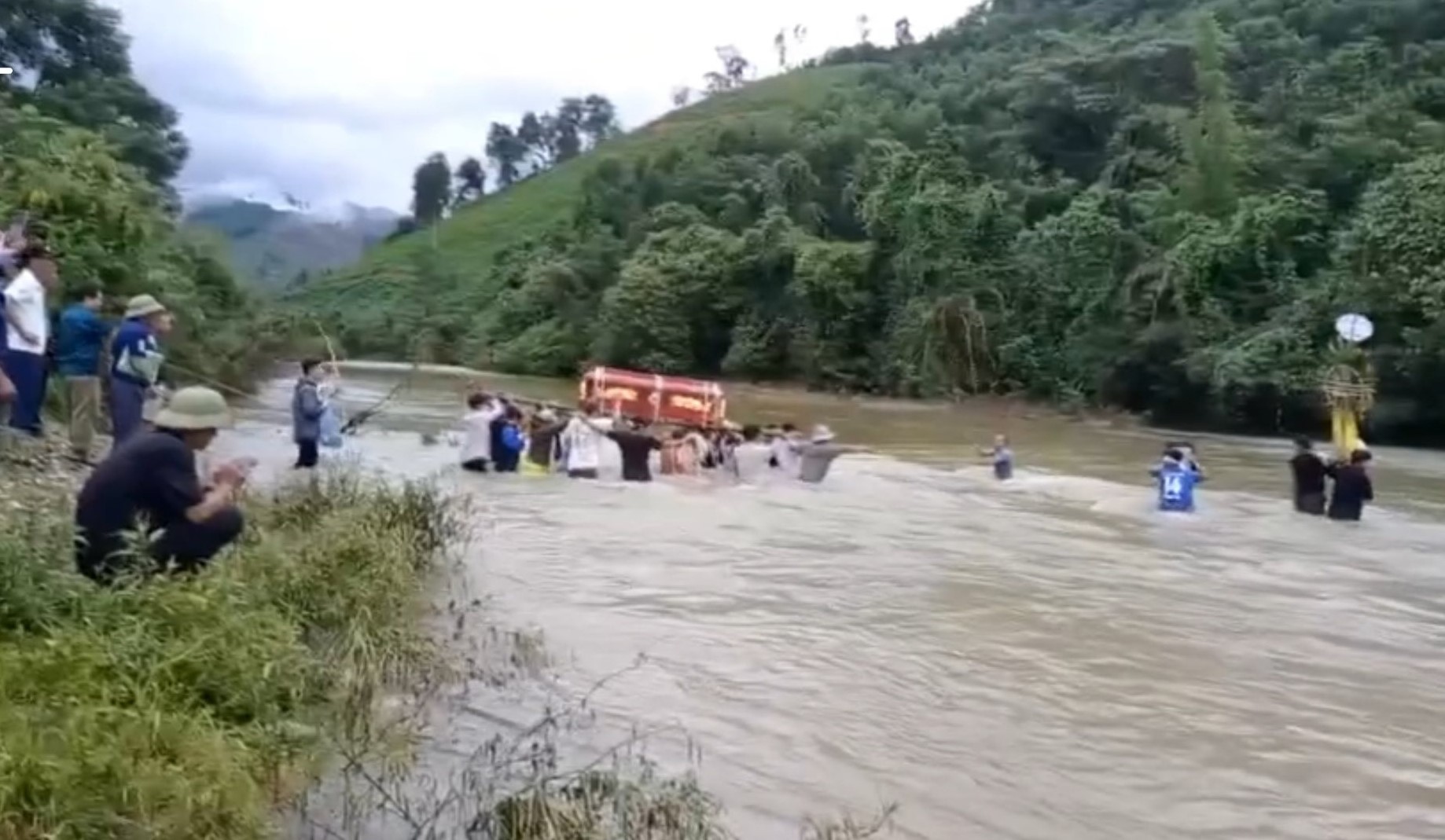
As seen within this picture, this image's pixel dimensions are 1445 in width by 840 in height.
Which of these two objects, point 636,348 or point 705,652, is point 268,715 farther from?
point 636,348

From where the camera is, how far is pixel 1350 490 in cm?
1791

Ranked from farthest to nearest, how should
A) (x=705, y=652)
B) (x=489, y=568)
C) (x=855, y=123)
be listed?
(x=855, y=123), (x=489, y=568), (x=705, y=652)

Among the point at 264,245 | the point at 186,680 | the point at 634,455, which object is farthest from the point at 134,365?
the point at 264,245

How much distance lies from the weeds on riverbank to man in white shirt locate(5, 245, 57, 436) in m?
3.00

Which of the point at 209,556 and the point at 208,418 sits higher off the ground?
the point at 208,418

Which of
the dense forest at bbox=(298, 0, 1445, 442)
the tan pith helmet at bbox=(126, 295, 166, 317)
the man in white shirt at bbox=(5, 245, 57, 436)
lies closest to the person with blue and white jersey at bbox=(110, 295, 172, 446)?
the tan pith helmet at bbox=(126, 295, 166, 317)

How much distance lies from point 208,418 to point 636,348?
53.2 m

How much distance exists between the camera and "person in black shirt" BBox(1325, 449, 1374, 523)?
17875 millimetres

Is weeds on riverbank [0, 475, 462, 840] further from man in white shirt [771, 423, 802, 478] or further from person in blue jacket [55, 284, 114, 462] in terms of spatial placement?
man in white shirt [771, 423, 802, 478]

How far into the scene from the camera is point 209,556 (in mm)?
6500

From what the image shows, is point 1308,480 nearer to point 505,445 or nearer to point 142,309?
point 505,445

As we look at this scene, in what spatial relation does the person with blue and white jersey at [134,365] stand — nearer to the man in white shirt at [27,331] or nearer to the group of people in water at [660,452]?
the man in white shirt at [27,331]

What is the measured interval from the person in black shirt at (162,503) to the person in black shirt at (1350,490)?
14.4 meters

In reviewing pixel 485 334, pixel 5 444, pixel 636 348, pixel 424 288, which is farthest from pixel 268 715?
pixel 424 288
